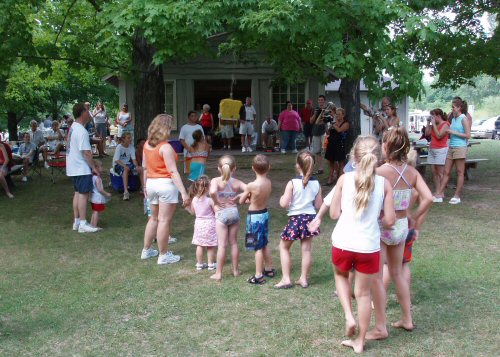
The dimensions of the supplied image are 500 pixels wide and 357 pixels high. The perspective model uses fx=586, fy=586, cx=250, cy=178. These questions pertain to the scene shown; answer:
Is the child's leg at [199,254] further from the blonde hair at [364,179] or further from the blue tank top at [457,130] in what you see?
the blue tank top at [457,130]

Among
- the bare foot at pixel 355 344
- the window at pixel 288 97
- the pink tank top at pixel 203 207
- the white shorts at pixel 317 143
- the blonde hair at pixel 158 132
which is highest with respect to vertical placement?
the window at pixel 288 97

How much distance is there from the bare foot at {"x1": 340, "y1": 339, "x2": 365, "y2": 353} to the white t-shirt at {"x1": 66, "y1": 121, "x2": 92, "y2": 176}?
16.8ft

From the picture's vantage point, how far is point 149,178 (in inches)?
261

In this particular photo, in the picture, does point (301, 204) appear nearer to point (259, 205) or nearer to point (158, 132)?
point (259, 205)

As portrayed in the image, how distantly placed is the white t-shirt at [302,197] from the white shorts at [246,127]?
13.1 m

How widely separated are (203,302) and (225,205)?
1073 millimetres

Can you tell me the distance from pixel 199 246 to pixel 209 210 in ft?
1.37

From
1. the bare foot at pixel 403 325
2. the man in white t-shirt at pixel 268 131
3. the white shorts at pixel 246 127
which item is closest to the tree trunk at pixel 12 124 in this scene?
the white shorts at pixel 246 127

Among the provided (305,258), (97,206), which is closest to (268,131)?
(97,206)

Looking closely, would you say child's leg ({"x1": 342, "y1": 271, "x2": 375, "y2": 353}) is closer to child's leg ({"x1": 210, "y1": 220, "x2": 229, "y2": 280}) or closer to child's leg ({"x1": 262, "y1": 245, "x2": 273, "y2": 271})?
child's leg ({"x1": 262, "y1": 245, "x2": 273, "y2": 271})

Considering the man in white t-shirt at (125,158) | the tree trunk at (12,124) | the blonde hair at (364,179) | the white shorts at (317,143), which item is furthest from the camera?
the tree trunk at (12,124)

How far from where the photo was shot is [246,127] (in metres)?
18.7

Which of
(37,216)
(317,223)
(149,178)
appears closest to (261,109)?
(37,216)

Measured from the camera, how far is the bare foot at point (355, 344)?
421cm
